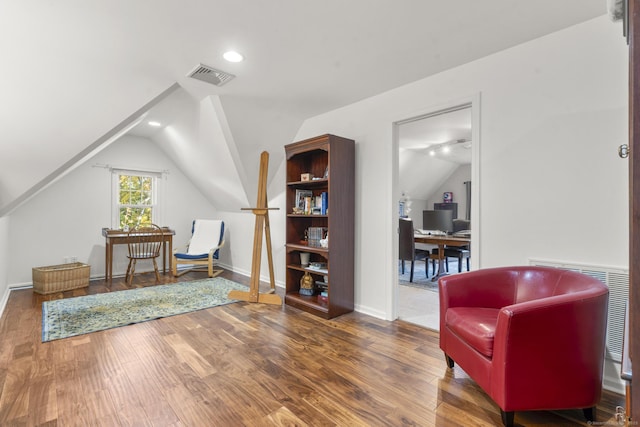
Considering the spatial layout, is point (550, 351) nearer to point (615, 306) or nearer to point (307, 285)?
point (615, 306)

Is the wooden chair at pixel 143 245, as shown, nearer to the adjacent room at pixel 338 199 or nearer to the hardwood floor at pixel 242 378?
the adjacent room at pixel 338 199

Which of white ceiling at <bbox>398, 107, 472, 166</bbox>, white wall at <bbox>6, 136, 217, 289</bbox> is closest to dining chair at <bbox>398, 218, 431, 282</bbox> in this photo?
white ceiling at <bbox>398, 107, 472, 166</bbox>

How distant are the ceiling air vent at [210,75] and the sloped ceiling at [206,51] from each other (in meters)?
0.09

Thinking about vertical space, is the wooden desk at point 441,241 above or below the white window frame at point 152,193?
below

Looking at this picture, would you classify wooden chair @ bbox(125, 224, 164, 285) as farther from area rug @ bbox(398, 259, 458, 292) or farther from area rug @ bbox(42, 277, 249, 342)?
area rug @ bbox(398, 259, 458, 292)

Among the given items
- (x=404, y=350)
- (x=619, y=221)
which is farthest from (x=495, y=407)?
(x=619, y=221)

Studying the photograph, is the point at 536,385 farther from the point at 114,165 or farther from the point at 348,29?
the point at 114,165

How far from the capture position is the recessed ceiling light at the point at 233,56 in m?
2.43

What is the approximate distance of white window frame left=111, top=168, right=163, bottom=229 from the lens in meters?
5.27

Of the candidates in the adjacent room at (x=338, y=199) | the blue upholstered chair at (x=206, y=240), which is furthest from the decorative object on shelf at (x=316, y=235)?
the blue upholstered chair at (x=206, y=240)

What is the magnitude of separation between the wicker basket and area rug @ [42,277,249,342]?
21.0 inches

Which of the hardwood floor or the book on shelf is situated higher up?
the book on shelf

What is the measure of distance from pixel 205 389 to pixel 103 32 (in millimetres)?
2436

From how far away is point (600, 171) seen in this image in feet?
6.50
